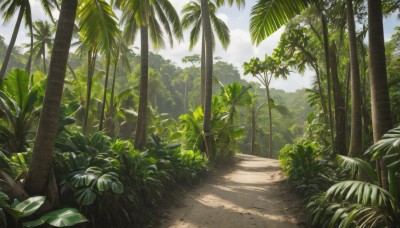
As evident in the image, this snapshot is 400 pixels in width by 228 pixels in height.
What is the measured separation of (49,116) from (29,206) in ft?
3.92

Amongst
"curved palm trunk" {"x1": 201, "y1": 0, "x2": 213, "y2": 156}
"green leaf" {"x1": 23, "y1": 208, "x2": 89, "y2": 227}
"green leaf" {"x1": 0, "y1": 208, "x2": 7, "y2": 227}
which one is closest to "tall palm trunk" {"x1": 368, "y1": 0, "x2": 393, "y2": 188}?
"green leaf" {"x1": 23, "y1": 208, "x2": 89, "y2": 227}

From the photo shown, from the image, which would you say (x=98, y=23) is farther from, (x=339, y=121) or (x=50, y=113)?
(x=339, y=121)

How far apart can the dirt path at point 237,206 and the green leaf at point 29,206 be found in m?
2.50

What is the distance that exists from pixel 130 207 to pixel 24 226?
186cm

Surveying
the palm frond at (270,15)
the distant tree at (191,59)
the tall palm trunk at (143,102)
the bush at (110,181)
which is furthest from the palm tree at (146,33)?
the distant tree at (191,59)

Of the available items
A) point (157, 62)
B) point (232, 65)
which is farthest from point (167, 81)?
point (232, 65)

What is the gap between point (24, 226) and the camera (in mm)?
3121

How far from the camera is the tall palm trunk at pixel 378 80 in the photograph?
371 cm

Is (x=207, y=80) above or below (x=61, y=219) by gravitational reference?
above

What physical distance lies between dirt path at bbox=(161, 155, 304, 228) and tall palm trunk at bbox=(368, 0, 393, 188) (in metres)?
2.25

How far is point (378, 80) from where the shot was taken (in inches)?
150

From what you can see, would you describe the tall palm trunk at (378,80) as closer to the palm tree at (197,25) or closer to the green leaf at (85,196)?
the green leaf at (85,196)

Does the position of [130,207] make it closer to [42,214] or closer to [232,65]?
[42,214]

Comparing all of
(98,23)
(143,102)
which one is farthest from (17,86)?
(143,102)
